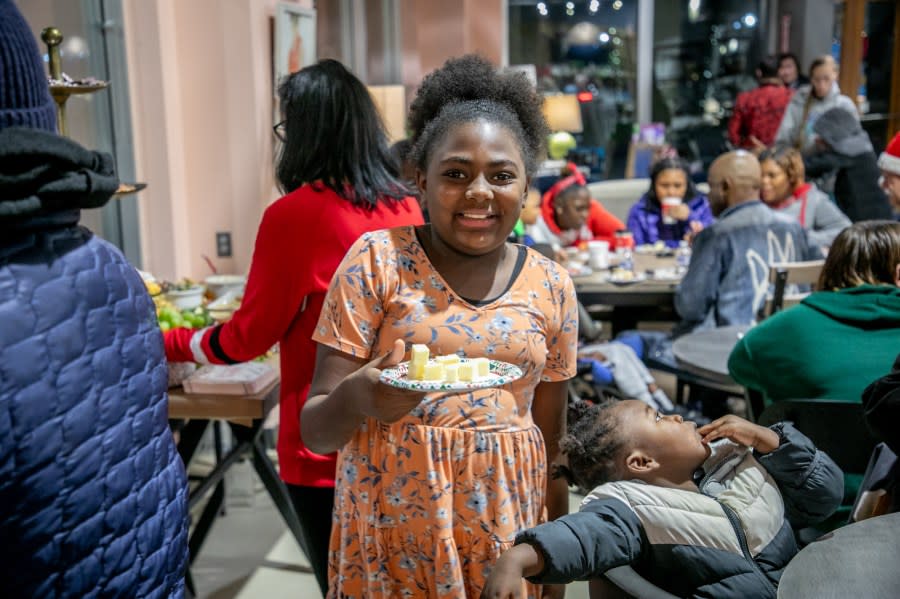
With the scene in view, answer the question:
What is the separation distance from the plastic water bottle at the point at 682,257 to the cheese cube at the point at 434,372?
12.2 ft

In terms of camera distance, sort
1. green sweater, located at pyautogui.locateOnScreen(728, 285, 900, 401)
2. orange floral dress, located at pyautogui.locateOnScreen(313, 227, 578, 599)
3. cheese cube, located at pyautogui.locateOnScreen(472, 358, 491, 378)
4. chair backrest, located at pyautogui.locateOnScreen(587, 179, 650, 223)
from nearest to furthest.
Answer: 1. cheese cube, located at pyautogui.locateOnScreen(472, 358, 491, 378)
2. orange floral dress, located at pyautogui.locateOnScreen(313, 227, 578, 599)
3. green sweater, located at pyautogui.locateOnScreen(728, 285, 900, 401)
4. chair backrest, located at pyautogui.locateOnScreen(587, 179, 650, 223)

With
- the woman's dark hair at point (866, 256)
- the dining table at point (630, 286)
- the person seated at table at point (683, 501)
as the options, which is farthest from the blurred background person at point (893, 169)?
the person seated at table at point (683, 501)

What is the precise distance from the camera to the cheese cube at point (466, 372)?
133cm

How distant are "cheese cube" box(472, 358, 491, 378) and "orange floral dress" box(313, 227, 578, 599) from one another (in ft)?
0.28

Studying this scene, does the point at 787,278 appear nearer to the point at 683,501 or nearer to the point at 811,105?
the point at 683,501

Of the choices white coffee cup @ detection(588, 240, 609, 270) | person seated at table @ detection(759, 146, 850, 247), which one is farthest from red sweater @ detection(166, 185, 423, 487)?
person seated at table @ detection(759, 146, 850, 247)

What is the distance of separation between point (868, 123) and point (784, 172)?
641cm

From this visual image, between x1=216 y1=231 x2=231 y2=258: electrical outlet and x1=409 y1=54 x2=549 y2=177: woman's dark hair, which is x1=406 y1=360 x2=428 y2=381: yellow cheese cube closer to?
x1=409 y1=54 x2=549 y2=177: woman's dark hair

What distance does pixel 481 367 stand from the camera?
4.52 ft

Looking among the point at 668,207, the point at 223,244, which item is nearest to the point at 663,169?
the point at 668,207

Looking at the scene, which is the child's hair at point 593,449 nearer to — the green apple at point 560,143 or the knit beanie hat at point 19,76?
the knit beanie hat at point 19,76

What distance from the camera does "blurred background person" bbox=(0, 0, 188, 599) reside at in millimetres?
930

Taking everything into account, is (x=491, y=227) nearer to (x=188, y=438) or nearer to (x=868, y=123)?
(x=188, y=438)

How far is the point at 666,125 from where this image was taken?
10898 mm
